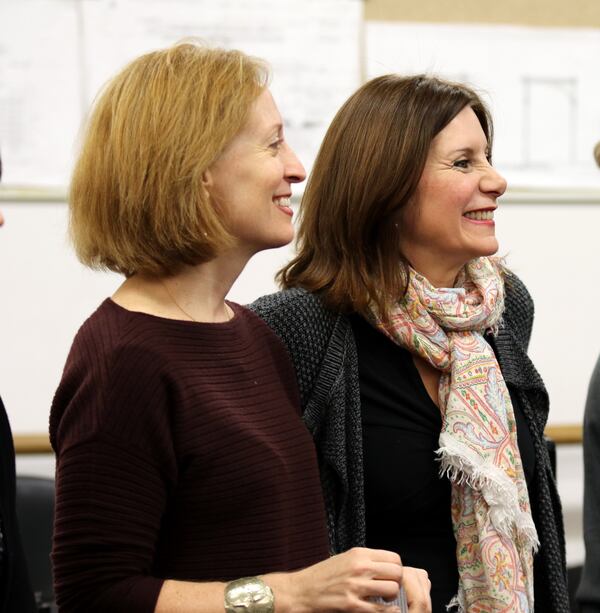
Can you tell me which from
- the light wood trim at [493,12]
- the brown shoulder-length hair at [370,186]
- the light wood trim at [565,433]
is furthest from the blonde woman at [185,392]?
the light wood trim at [565,433]

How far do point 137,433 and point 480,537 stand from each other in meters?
0.72

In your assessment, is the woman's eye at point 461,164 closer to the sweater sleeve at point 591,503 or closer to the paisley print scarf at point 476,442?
the paisley print scarf at point 476,442

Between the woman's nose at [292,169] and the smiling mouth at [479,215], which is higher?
the woman's nose at [292,169]

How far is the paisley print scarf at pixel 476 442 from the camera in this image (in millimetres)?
1631

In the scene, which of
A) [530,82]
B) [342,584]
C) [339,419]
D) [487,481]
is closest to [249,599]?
[342,584]

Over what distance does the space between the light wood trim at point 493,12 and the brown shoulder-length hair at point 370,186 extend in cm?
124

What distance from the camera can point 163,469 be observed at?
1159 mm

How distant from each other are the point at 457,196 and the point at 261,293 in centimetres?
130

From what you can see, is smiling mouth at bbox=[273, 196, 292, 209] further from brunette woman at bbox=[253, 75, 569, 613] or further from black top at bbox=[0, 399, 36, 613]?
black top at bbox=[0, 399, 36, 613]

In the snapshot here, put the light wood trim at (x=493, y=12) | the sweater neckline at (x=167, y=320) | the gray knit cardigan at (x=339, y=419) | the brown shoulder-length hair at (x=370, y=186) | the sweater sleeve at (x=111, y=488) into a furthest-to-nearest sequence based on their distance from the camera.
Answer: the light wood trim at (x=493, y=12)
the brown shoulder-length hair at (x=370, y=186)
the gray knit cardigan at (x=339, y=419)
the sweater neckline at (x=167, y=320)
the sweater sleeve at (x=111, y=488)

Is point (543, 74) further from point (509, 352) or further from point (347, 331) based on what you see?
point (347, 331)

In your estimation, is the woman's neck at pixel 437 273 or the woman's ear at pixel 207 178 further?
the woman's neck at pixel 437 273

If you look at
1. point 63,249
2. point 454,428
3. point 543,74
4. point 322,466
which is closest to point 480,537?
point 454,428

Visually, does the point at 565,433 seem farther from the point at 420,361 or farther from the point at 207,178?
the point at 207,178
